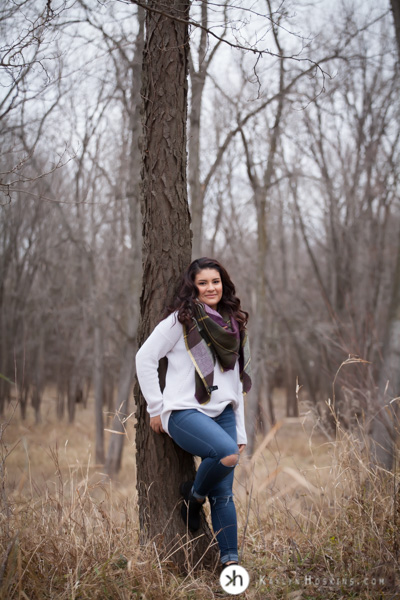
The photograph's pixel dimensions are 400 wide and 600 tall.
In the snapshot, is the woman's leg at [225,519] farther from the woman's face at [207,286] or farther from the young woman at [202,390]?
the woman's face at [207,286]

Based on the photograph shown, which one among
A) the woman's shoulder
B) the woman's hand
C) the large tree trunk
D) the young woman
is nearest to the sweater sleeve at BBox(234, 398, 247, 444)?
the young woman

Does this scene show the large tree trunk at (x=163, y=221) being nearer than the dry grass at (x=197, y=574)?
No

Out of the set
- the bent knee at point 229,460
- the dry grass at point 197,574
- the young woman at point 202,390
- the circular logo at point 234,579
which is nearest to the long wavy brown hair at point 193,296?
the young woman at point 202,390

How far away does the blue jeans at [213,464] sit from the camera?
2.58m

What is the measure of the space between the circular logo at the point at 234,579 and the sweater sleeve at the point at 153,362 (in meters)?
0.85

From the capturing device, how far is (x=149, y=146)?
10.0ft

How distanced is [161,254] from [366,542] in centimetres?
195

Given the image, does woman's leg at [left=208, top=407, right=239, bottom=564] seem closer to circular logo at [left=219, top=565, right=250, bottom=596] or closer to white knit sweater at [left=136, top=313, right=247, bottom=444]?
circular logo at [left=219, top=565, right=250, bottom=596]

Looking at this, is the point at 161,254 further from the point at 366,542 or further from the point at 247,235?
the point at 247,235

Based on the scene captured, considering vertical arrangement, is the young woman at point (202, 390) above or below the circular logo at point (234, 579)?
above

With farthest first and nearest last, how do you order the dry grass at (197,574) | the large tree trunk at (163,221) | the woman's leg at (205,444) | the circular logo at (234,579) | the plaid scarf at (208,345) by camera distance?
the large tree trunk at (163,221)
the plaid scarf at (208,345)
the woman's leg at (205,444)
the circular logo at (234,579)
the dry grass at (197,574)

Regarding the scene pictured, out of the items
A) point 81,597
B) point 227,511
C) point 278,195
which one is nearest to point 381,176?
point 278,195

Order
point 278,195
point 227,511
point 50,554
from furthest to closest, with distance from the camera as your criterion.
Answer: point 278,195
point 227,511
point 50,554

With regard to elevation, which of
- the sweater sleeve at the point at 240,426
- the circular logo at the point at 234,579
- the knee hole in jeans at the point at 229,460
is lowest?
the circular logo at the point at 234,579
